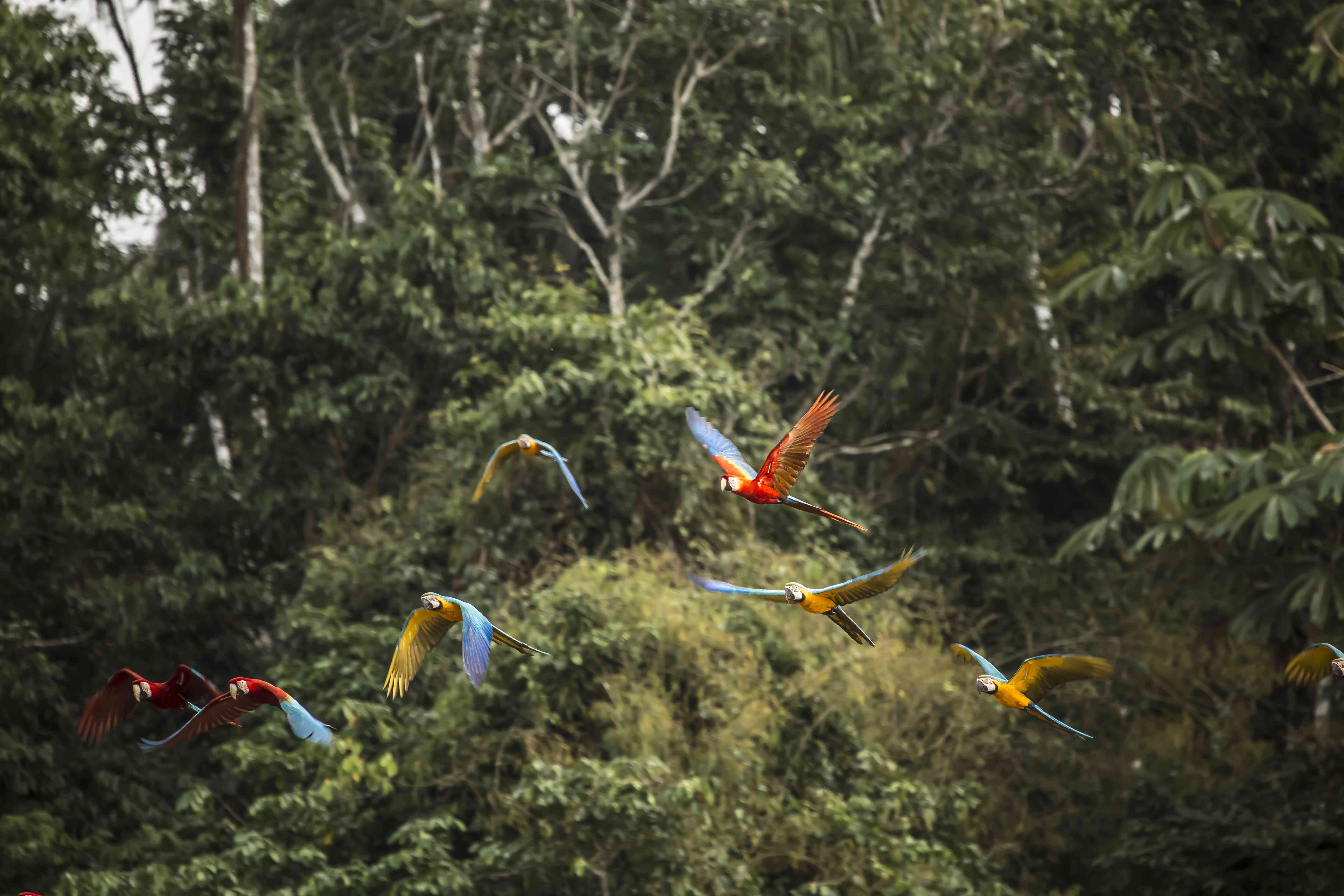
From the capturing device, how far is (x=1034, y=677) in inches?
145

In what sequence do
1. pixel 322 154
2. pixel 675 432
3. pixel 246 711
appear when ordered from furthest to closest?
pixel 322 154
pixel 675 432
pixel 246 711

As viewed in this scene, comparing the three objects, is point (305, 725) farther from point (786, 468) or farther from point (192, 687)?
point (786, 468)

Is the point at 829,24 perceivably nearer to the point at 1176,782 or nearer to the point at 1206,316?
the point at 1206,316

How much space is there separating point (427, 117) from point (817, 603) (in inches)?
378

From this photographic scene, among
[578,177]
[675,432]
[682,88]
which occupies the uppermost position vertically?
[682,88]

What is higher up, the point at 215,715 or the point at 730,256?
the point at 215,715

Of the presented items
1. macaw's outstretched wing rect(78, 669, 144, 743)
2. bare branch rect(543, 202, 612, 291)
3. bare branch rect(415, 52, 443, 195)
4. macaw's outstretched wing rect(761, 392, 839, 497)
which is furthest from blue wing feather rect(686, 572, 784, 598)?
bare branch rect(415, 52, 443, 195)

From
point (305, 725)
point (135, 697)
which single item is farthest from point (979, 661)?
point (135, 697)

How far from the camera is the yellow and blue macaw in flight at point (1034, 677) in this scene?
11.4ft

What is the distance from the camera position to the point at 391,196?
11.3m

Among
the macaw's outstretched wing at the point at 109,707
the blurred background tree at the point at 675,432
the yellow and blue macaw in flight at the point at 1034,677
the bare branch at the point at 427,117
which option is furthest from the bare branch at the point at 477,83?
the yellow and blue macaw in flight at the point at 1034,677

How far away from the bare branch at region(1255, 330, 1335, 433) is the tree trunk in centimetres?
721

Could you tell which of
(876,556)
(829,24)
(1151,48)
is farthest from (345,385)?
(1151,48)

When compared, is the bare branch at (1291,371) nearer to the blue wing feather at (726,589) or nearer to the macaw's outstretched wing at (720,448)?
the macaw's outstretched wing at (720,448)
